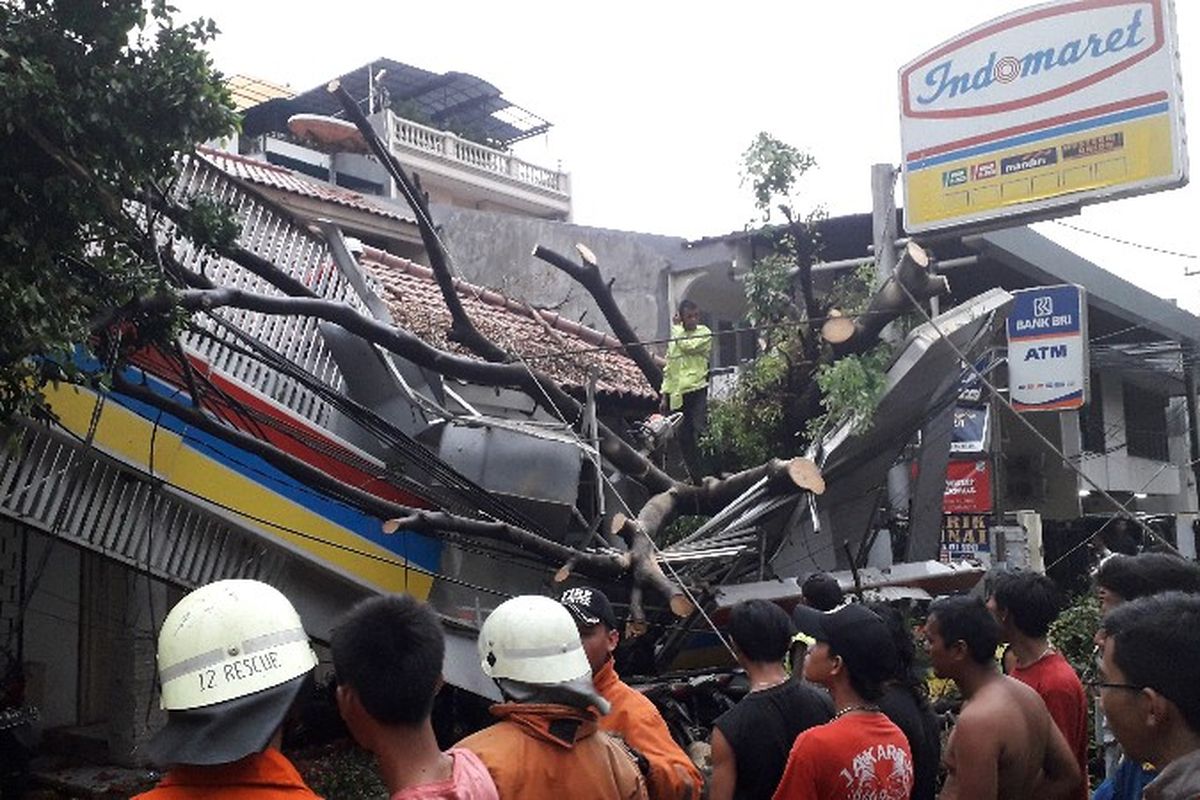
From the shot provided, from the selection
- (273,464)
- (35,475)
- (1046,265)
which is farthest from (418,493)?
(1046,265)

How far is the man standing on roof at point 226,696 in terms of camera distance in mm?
2158

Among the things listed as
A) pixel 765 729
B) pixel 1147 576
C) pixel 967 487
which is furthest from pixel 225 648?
pixel 967 487

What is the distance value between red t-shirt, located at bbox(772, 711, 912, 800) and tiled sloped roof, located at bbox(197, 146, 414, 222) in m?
9.77

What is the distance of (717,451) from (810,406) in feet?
3.24

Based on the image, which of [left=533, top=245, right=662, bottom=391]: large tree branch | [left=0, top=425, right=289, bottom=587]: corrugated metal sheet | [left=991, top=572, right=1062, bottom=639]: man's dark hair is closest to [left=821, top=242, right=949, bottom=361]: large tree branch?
[left=533, top=245, right=662, bottom=391]: large tree branch

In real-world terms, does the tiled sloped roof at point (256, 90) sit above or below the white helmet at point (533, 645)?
above

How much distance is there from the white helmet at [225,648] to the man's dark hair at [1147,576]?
3.24 m

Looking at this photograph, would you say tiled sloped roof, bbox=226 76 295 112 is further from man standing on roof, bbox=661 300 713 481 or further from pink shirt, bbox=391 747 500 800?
pink shirt, bbox=391 747 500 800

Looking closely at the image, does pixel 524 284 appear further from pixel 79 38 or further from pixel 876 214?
pixel 79 38

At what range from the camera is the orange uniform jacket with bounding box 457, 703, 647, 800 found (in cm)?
298

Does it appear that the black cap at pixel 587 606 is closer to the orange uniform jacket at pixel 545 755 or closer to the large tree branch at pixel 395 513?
the orange uniform jacket at pixel 545 755

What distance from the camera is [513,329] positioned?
1130 centimetres

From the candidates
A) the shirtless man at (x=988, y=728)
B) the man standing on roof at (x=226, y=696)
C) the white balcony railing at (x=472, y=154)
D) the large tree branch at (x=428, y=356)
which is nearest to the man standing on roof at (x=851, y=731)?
the shirtless man at (x=988, y=728)

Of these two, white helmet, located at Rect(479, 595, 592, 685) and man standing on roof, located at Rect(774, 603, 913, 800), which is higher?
white helmet, located at Rect(479, 595, 592, 685)
